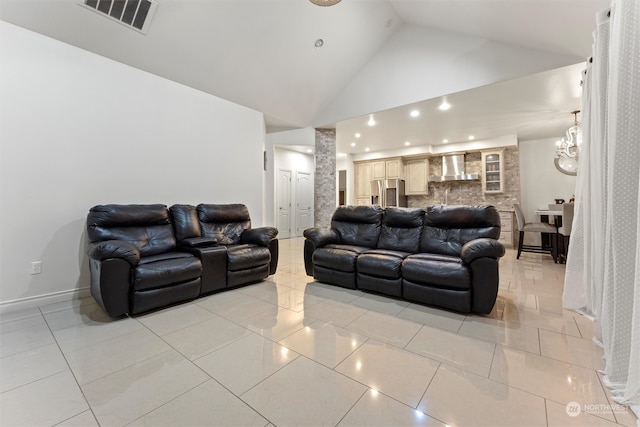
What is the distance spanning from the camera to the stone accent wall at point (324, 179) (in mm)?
5652

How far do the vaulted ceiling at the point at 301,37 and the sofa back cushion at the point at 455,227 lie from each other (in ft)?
6.50

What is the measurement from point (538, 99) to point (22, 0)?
654cm

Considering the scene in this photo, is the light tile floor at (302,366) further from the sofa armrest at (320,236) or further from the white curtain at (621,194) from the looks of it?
the sofa armrest at (320,236)

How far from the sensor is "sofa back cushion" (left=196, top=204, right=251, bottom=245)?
11.7 ft

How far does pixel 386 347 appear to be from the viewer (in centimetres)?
185

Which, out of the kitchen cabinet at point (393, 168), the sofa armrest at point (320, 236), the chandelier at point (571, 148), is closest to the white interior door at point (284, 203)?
the kitchen cabinet at point (393, 168)

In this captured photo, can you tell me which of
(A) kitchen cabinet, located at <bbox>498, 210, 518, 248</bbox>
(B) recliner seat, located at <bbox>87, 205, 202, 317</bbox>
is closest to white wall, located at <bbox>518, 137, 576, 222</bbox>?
(A) kitchen cabinet, located at <bbox>498, 210, 518, 248</bbox>

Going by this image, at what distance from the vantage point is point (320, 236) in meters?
3.45

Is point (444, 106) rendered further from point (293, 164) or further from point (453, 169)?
point (293, 164)

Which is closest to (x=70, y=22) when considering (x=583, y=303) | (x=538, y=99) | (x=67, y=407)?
(x=67, y=407)

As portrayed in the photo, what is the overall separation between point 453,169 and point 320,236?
17.0 ft

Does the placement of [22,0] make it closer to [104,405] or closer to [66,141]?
[66,141]

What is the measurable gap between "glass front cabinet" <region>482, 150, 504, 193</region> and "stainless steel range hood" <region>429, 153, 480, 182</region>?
0.23m

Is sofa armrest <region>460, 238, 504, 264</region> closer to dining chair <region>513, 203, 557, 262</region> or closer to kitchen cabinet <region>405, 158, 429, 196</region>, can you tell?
dining chair <region>513, 203, 557, 262</region>
